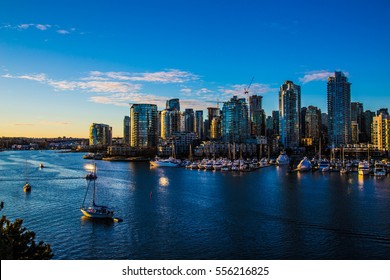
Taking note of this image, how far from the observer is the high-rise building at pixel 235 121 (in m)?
67.8

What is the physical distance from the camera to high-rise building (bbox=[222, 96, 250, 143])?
67.8m

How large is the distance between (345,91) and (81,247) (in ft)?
241

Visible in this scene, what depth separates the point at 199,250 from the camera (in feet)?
27.1

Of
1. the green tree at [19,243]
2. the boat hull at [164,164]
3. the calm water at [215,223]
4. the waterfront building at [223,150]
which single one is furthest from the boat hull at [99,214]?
the waterfront building at [223,150]

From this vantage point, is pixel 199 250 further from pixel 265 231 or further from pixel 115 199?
pixel 115 199

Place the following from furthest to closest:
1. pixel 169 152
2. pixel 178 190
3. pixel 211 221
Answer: pixel 169 152, pixel 178 190, pixel 211 221

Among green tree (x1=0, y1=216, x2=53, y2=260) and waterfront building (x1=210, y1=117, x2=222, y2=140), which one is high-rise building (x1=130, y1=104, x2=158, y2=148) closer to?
waterfront building (x1=210, y1=117, x2=222, y2=140)

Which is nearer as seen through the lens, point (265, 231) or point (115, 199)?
point (265, 231)

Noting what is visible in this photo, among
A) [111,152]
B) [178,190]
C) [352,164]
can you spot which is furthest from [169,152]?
[178,190]

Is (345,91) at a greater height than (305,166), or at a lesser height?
greater

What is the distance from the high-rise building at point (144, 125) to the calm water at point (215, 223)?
166ft

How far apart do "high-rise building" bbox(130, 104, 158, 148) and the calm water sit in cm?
5073

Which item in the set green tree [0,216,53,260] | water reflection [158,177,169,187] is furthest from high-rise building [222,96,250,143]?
green tree [0,216,53,260]

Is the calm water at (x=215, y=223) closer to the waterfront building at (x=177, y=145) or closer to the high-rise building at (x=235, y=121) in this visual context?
the waterfront building at (x=177, y=145)
